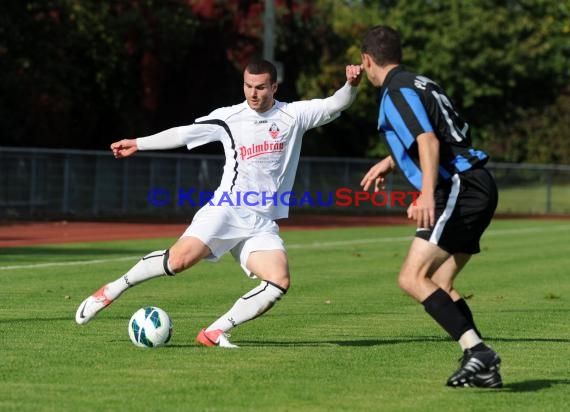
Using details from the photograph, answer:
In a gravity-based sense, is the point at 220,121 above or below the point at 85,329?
above

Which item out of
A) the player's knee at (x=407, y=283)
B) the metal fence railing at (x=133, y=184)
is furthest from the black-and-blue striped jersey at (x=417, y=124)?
the metal fence railing at (x=133, y=184)

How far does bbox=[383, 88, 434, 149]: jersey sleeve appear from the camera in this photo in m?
7.49

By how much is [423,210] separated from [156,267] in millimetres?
2737

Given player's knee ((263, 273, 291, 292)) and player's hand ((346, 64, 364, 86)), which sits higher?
player's hand ((346, 64, 364, 86))

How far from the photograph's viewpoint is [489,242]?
2598 cm

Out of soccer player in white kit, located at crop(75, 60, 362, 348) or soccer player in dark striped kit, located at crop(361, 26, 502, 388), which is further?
soccer player in white kit, located at crop(75, 60, 362, 348)

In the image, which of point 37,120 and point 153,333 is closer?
point 153,333

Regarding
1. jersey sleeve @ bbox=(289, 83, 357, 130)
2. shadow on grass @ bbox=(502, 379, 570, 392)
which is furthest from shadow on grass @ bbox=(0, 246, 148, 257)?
shadow on grass @ bbox=(502, 379, 570, 392)

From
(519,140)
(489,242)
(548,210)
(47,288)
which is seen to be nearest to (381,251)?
(489,242)

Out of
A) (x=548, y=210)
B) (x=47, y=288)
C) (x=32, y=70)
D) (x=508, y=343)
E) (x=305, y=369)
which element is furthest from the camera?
(x=548, y=210)

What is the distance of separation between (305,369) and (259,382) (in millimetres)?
665

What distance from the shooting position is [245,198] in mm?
9477

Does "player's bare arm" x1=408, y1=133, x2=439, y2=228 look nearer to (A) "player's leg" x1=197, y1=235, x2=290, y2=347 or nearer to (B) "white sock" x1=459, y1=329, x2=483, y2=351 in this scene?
(B) "white sock" x1=459, y1=329, x2=483, y2=351

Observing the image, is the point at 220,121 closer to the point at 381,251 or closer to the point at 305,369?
the point at 305,369
